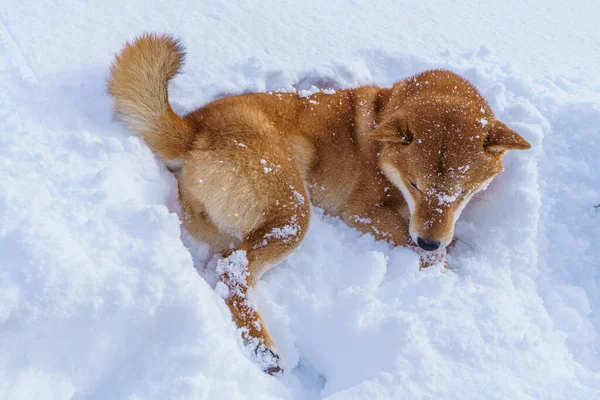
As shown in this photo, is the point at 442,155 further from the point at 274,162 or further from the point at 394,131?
the point at 274,162

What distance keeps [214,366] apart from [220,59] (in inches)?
114

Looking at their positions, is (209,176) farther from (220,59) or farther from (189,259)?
(220,59)

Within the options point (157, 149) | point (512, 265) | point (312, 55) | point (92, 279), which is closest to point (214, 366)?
point (92, 279)

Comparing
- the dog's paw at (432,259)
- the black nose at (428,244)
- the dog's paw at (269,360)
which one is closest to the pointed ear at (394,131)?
the black nose at (428,244)

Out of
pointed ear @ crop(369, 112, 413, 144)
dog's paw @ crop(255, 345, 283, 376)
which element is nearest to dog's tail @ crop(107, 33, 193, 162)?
pointed ear @ crop(369, 112, 413, 144)

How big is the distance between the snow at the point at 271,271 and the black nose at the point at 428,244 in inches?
5.9

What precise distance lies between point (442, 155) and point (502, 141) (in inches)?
16.6

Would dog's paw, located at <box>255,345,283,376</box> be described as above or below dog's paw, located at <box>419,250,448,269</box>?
below

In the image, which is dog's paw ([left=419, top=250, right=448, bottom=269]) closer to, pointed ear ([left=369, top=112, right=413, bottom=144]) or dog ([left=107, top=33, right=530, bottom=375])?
dog ([left=107, top=33, right=530, bottom=375])

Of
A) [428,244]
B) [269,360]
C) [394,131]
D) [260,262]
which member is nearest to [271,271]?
[260,262]

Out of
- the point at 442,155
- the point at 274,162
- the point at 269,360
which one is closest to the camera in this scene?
the point at 269,360

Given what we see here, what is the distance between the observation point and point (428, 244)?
9.31 ft

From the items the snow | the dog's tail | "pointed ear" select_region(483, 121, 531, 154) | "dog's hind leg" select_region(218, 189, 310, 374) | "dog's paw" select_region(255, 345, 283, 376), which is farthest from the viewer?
the dog's tail

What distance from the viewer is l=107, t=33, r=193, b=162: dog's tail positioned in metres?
2.92
